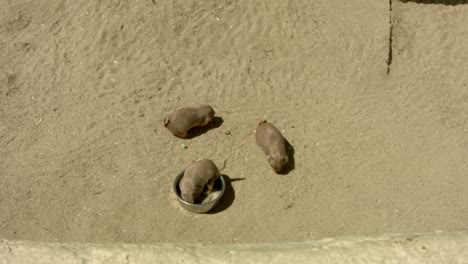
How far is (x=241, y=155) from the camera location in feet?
17.2

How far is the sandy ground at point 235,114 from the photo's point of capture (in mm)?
4699

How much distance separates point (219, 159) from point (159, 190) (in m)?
0.73

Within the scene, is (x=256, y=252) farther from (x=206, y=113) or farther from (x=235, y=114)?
(x=235, y=114)

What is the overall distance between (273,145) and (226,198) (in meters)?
0.71

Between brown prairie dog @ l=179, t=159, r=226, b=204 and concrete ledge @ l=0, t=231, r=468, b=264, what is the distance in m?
1.63

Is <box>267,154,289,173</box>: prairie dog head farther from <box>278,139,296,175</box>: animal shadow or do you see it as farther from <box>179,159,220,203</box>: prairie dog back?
<box>179,159,220,203</box>: prairie dog back

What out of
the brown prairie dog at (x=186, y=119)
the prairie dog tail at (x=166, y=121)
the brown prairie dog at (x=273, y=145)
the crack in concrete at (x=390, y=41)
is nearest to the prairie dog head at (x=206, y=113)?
the brown prairie dog at (x=186, y=119)

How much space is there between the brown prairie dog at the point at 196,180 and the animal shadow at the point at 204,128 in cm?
76

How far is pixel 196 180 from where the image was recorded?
4535 millimetres

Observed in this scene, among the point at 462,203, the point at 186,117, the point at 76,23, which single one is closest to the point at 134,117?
the point at 186,117

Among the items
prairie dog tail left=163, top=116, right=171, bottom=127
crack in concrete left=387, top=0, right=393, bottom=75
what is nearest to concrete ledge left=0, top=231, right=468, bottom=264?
prairie dog tail left=163, top=116, right=171, bottom=127

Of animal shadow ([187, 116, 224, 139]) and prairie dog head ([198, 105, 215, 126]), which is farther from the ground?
prairie dog head ([198, 105, 215, 126])

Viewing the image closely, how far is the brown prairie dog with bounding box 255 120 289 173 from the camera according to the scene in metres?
4.92

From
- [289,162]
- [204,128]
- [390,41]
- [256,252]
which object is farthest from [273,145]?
[390,41]
